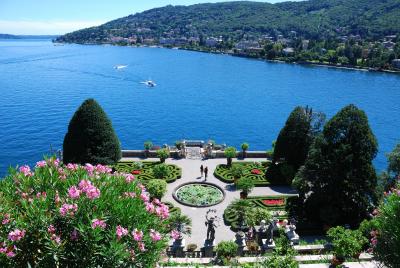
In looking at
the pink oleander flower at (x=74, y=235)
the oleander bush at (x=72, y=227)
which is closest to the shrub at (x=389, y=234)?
the oleander bush at (x=72, y=227)

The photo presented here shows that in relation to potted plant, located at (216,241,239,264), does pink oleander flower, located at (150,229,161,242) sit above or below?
above

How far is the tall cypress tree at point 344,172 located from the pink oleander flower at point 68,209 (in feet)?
74.9

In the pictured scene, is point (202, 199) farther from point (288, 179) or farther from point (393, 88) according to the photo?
point (393, 88)

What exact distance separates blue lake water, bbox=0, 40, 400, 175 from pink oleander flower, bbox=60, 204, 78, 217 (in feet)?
160

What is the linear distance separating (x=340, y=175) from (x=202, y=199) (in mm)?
12498


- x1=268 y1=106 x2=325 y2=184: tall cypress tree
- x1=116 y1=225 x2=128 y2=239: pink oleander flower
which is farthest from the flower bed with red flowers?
x1=116 y1=225 x2=128 y2=239: pink oleander flower

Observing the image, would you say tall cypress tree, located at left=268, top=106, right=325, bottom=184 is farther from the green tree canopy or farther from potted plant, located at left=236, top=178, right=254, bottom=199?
potted plant, located at left=236, top=178, right=254, bottom=199

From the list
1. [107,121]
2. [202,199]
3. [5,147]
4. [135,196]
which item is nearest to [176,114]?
[5,147]

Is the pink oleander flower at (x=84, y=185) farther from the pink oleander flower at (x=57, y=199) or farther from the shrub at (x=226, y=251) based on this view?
the shrub at (x=226, y=251)

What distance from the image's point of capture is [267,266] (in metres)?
16.1

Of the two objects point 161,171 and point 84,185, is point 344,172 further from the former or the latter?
point 84,185

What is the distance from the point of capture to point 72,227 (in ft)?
35.3

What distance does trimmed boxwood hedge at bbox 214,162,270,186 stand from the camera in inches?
1513

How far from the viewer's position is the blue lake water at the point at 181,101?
6962 centimetres
